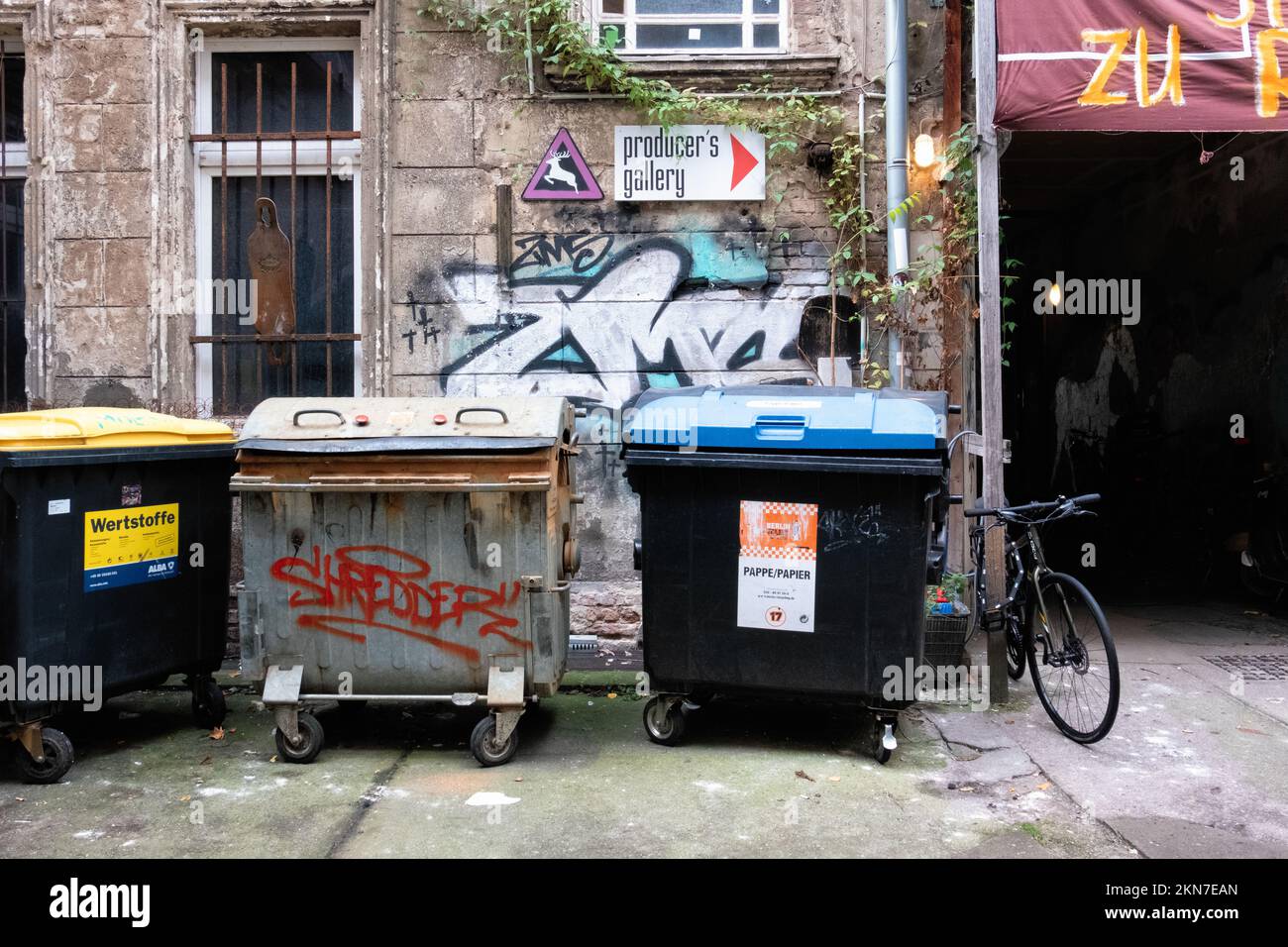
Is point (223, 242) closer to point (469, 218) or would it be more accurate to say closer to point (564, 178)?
point (469, 218)

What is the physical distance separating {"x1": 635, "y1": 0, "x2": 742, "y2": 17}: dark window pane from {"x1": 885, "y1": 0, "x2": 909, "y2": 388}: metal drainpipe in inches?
39.2

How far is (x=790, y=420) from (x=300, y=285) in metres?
3.90

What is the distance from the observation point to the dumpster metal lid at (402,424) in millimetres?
4234

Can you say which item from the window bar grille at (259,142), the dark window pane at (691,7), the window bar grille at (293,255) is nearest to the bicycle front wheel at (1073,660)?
the dark window pane at (691,7)

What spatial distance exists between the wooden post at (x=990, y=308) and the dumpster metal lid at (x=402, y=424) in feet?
7.34

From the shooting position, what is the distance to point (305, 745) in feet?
14.1

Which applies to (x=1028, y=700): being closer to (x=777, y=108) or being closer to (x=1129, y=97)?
(x=1129, y=97)

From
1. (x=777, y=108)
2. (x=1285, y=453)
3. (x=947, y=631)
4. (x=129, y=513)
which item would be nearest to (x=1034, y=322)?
(x=1285, y=453)

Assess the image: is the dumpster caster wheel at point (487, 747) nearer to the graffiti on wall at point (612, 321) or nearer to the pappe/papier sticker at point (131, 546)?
the pappe/papier sticker at point (131, 546)

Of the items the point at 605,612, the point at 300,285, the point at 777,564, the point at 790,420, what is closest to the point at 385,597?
the point at 777,564

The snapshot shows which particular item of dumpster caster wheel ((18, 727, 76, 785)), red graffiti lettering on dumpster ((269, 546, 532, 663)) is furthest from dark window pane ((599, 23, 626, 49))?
dumpster caster wheel ((18, 727, 76, 785))

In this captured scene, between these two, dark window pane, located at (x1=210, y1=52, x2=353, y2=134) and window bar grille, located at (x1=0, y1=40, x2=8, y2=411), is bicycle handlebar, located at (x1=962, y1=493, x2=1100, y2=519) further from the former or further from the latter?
window bar grille, located at (x1=0, y1=40, x2=8, y2=411)

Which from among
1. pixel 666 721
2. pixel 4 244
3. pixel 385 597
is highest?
pixel 4 244

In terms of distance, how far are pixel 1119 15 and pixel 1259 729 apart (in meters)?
3.58
